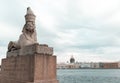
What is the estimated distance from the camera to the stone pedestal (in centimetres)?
793

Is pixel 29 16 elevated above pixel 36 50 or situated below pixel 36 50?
above

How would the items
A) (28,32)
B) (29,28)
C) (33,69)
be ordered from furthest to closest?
(28,32), (29,28), (33,69)

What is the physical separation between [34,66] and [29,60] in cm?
36

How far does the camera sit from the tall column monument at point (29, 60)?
314 inches

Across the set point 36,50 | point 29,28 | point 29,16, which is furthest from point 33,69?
point 29,16

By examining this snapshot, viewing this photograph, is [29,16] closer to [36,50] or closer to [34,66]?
[36,50]

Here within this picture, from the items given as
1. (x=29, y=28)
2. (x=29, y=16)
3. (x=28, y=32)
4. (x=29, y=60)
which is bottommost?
(x=29, y=60)

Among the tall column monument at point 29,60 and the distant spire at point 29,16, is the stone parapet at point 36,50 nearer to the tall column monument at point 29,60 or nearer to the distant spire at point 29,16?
the tall column monument at point 29,60

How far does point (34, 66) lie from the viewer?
7879mm

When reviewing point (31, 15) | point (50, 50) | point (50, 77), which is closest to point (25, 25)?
point (31, 15)

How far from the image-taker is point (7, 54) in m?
10.3

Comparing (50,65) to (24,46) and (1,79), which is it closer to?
(24,46)

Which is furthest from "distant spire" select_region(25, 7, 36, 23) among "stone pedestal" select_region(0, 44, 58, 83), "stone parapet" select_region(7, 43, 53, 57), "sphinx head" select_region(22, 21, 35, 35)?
"stone pedestal" select_region(0, 44, 58, 83)

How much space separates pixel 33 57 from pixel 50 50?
0.92 m
